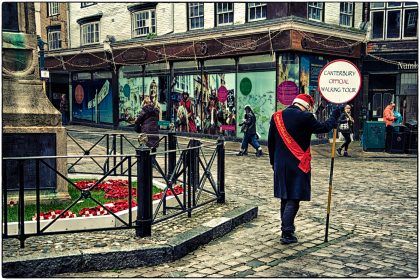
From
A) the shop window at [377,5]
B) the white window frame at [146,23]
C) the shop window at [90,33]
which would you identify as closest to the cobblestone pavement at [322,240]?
the shop window at [377,5]

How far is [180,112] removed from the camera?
74.0ft

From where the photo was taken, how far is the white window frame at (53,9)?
2987 cm

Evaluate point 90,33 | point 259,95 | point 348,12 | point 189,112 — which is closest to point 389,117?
point 259,95

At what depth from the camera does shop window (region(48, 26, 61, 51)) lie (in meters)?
29.8

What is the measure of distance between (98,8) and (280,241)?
23.6m

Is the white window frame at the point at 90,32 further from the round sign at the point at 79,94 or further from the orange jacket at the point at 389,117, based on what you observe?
the orange jacket at the point at 389,117

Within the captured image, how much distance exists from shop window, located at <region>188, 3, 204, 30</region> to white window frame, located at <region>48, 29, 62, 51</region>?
1167 centimetres

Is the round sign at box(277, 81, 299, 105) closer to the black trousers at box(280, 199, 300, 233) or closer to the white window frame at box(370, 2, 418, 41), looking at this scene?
the white window frame at box(370, 2, 418, 41)

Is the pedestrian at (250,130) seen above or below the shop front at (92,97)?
below

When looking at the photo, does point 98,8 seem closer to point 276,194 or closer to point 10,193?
point 10,193

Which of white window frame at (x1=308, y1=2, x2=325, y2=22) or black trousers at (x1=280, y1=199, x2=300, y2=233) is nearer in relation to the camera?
black trousers at (x1=280, y1=199, x2=300, y2=233)

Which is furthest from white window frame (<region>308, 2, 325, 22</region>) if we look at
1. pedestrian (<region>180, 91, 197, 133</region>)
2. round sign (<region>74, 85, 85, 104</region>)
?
round sign (<region>74, 85, 85, 104</region>)

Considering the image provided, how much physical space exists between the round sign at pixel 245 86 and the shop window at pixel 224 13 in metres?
2.61

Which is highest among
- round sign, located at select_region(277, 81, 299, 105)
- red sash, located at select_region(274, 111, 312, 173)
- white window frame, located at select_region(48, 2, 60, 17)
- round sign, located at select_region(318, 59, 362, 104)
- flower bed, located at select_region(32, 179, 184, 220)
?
white window frame, located at select_region(48, 2, 60, 17)
